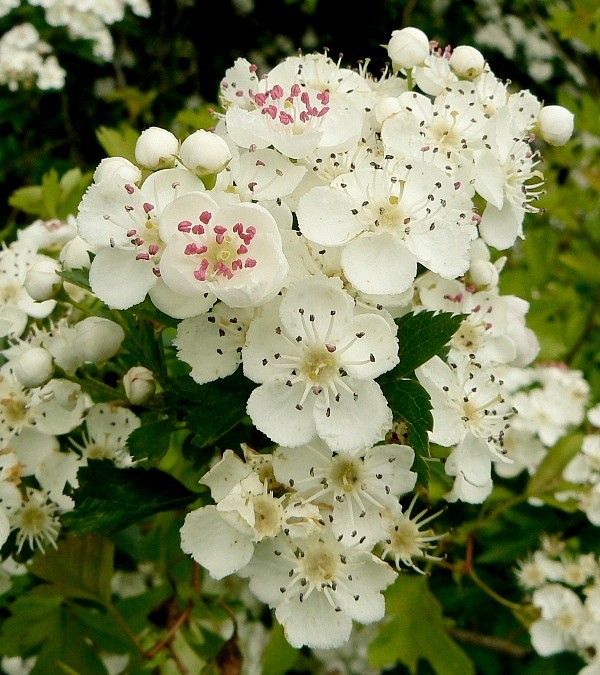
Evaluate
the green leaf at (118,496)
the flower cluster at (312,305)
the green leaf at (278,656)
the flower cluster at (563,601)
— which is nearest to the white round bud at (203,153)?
the flower cluster at (312,305)

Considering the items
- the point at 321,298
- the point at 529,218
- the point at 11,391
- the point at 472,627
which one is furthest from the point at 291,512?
the point at 529,218

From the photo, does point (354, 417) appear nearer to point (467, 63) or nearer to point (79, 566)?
point (467, 63)

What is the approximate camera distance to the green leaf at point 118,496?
123cm

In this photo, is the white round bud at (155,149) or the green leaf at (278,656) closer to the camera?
the white round bud at (155,149)

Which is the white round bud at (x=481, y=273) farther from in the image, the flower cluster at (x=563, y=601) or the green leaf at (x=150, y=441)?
the flower cluster at (x=563, y=601)

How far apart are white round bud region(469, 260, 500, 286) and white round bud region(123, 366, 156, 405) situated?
1.96ft

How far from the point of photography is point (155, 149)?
1.08 metres

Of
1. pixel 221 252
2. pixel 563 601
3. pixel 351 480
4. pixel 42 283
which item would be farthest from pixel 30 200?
pixel 563 601

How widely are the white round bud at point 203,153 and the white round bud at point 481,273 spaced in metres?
0.51

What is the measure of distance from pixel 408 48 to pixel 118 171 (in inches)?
23.6

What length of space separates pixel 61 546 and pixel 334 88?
43.6 inches

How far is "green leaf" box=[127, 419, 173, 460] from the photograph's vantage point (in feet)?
3.88

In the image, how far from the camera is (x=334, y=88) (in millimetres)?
1327

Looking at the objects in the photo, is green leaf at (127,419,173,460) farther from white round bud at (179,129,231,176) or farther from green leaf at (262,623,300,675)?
green leaf at (262,623,300,675)
